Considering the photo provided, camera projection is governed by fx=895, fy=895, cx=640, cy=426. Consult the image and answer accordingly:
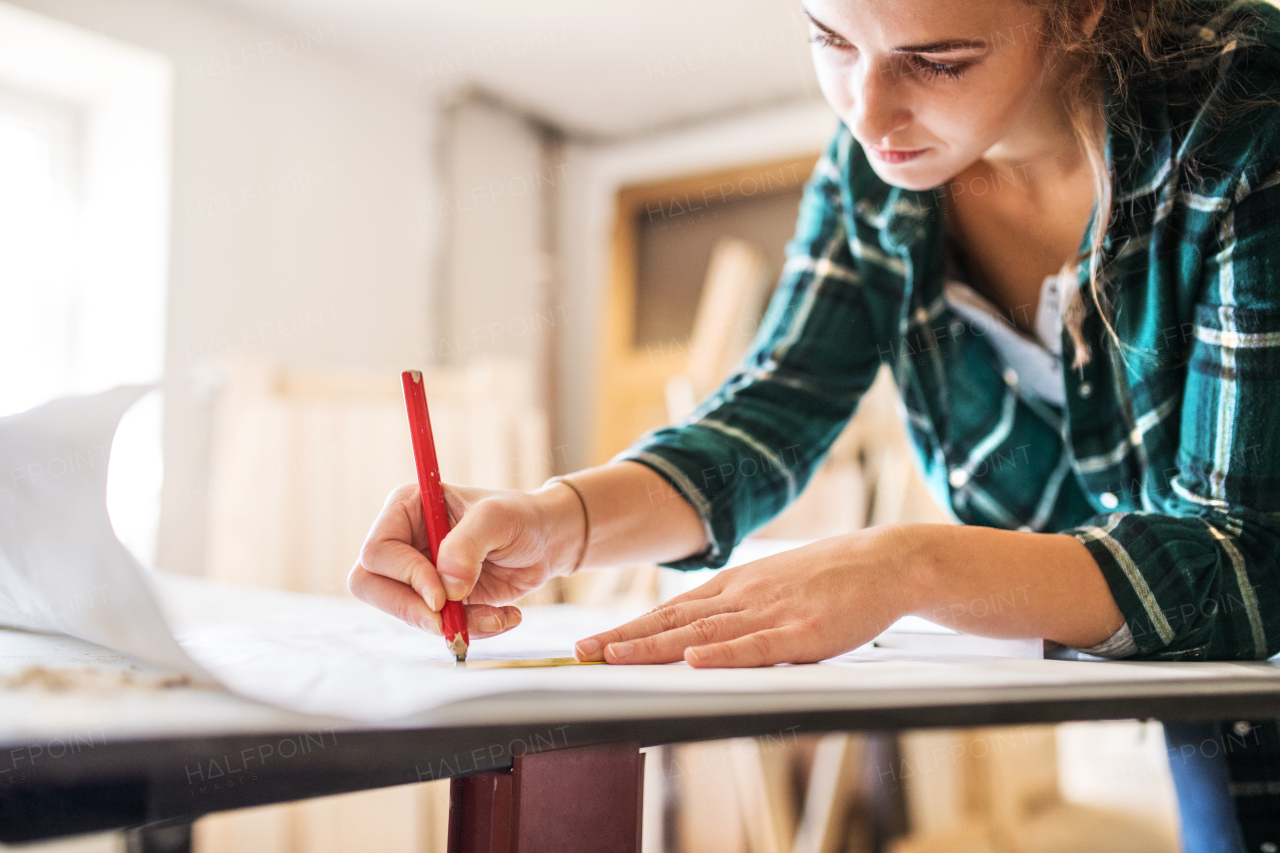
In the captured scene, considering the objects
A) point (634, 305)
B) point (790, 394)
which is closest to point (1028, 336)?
point (790, 394)

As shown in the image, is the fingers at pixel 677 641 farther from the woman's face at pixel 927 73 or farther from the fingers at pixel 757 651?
the woman's face at pixel 927 73

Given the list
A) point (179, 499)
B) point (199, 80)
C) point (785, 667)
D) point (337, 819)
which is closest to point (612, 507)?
point (785, 667)

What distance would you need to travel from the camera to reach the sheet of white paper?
291 mm

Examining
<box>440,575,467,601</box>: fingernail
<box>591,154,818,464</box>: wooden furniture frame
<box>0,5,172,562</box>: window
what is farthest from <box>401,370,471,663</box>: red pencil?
<box>591,154,818,464</box>: wooden furniture frame

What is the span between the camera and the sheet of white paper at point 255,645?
29 cm

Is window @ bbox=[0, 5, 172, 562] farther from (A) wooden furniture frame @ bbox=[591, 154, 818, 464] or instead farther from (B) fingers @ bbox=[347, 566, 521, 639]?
(B) fingers @ bbox=[347, 566, 521, 639]

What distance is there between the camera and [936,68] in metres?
0.57

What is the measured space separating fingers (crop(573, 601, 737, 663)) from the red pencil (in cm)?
9

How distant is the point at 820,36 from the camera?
24.0 inches

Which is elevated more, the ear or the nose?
the ear

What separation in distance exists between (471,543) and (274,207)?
2243 millimetres

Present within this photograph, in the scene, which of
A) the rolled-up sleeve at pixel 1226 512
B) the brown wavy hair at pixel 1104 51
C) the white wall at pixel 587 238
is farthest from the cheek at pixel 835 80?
the white wall at pixel 587 238

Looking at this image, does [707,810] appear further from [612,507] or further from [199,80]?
[199,80]

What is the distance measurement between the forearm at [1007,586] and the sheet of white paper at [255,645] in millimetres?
26
